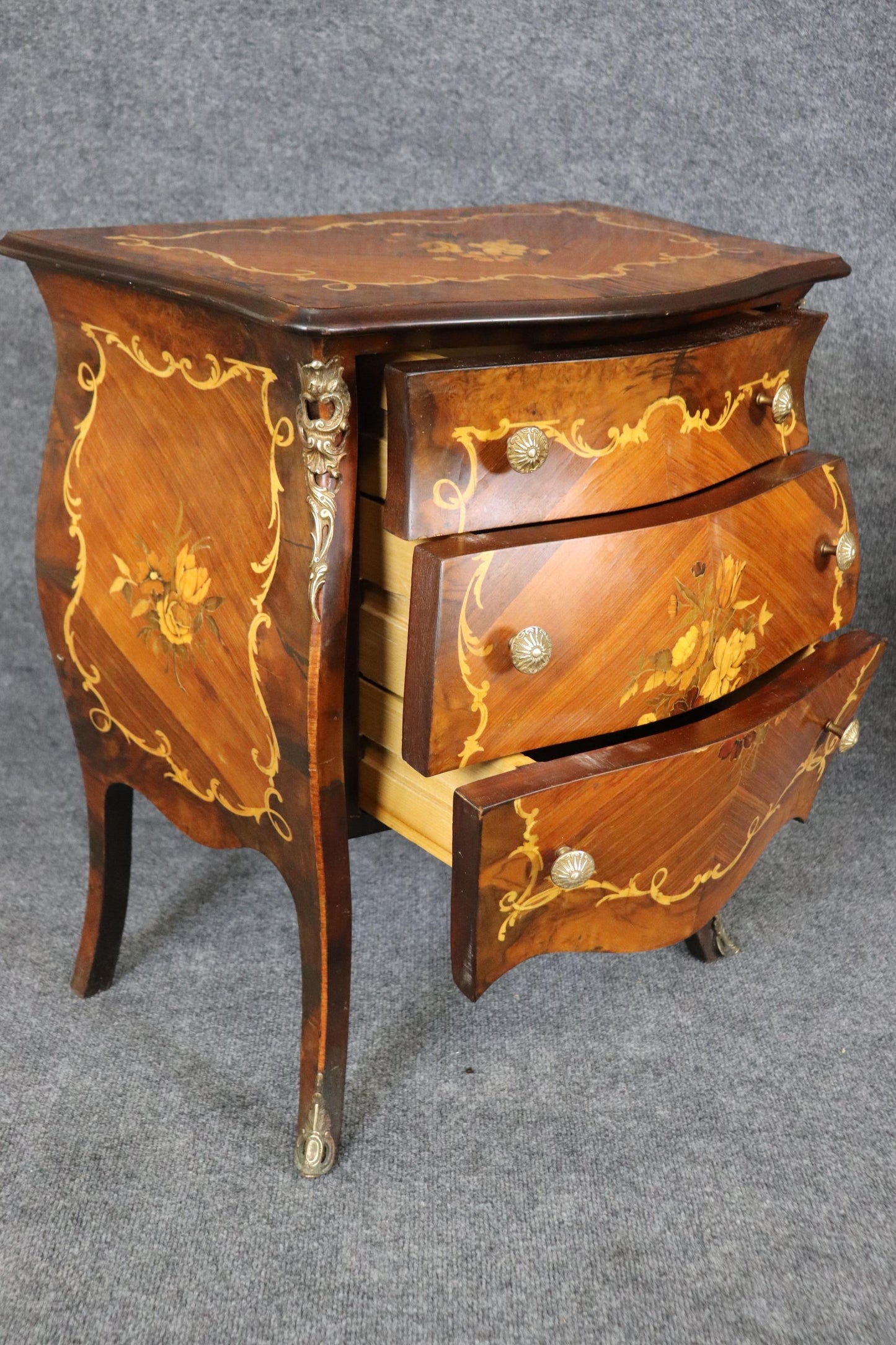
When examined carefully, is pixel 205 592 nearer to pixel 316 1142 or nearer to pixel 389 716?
pixel 389 716

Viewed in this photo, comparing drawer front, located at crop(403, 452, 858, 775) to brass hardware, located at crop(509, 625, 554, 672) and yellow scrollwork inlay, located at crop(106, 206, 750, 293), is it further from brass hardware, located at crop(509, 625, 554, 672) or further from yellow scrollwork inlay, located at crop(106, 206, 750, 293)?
yellow scrollwork inlay, located at crop(106, 206, 750, 293)

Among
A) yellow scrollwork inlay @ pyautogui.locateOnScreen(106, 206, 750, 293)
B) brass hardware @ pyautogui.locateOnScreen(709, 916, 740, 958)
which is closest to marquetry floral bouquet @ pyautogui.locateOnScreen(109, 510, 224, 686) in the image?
yellow scrollwork inlay @ pyautogui.locateOnScreen(106, 206, 750, 293)

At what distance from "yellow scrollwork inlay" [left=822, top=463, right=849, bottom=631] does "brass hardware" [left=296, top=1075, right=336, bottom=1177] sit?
68cm

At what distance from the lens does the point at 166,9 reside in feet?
6.21

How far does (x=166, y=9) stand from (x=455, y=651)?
1.33 metres

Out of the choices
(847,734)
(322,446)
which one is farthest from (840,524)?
(322,446)

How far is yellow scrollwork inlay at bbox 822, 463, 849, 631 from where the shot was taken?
4.19ft

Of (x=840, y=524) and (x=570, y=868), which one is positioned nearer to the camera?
(x=570, y=868)

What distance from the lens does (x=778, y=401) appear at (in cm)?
123

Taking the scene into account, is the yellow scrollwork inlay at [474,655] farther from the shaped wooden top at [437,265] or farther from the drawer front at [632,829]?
the shaped wooden top at [437,265]

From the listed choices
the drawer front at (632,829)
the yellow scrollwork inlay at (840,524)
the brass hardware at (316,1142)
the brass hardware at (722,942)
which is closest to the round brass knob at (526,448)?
the drawer front at (632,829)

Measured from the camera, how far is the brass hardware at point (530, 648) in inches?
40.8

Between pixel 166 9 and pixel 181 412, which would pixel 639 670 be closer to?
pixel 181 412

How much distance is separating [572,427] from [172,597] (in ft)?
1.28
